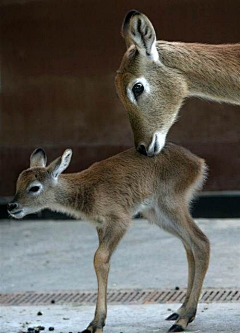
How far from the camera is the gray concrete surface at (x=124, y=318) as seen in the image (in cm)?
745

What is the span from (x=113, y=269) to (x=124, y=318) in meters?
2.08

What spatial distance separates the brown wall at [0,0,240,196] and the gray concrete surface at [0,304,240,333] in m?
4.34

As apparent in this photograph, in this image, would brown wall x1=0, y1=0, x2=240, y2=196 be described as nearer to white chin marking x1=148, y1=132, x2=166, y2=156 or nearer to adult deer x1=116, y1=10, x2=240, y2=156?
adult deer x1=116, y1=10, x2=240, y2=156

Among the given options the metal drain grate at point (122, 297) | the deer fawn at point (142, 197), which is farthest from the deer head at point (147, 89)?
the metal drain grate at point (122, 297)

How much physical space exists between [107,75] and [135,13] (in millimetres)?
5741

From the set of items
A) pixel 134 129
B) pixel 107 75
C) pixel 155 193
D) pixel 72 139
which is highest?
pixel 134 129

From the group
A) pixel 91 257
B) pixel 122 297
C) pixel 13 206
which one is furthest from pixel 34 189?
pixel 91 257

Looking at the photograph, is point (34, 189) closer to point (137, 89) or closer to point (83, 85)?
point (137, 89)

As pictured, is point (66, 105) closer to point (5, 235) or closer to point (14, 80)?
point (14, 80)

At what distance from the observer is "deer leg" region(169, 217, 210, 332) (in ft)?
24.5

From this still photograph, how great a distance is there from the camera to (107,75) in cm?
1265

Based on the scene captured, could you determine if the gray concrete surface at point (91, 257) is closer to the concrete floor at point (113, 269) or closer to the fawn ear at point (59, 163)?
the concrete floor at point (113, 269)

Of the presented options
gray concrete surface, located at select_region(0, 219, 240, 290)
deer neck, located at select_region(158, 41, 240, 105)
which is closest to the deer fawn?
deer neck, located at select_region(158, 41, 240, 105)

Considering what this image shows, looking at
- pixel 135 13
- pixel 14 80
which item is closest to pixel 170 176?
pixel 135 13
